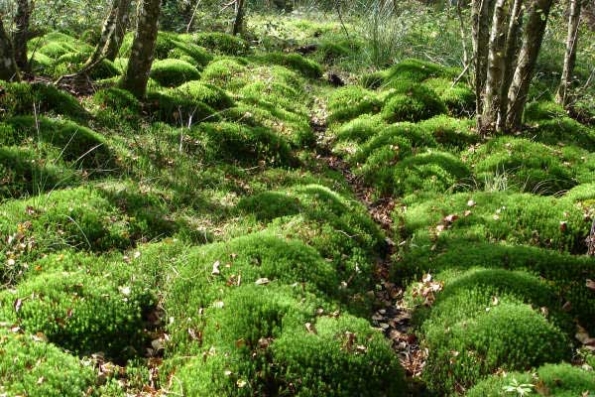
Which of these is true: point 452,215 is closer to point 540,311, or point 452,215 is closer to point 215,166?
point 540,311

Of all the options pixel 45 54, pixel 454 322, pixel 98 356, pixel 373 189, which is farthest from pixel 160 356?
pixel 45 54

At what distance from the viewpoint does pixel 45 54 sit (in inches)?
543

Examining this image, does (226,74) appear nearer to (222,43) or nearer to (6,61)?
(222,43)

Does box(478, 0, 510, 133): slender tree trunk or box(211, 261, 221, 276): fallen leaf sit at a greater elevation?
box(478, 0, 510, 133): slender tree trunk

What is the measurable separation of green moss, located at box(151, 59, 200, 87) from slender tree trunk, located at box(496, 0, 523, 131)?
711 cm

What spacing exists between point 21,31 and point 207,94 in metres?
3.98

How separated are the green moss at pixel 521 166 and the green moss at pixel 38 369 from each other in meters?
6.96

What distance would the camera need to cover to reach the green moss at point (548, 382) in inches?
198

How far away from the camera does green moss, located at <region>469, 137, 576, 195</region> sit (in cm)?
938

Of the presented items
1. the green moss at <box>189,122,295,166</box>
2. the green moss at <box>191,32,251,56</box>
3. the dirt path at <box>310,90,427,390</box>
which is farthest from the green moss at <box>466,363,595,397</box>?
the green moss at <box>191,32,251,56</box>

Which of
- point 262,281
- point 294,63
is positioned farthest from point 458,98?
point 262,281

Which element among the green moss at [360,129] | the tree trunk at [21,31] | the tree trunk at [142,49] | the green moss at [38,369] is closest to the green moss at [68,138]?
the tree trunk at [142,49]

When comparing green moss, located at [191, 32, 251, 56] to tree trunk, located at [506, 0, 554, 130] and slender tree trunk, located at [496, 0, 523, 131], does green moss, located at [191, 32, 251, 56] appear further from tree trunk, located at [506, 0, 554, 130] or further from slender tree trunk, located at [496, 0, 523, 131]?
tree trunk, located at [506, 0, 554, 130]

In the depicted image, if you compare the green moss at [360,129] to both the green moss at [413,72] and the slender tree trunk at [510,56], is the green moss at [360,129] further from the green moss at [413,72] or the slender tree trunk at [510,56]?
the slender tree trunk at [510,56]
